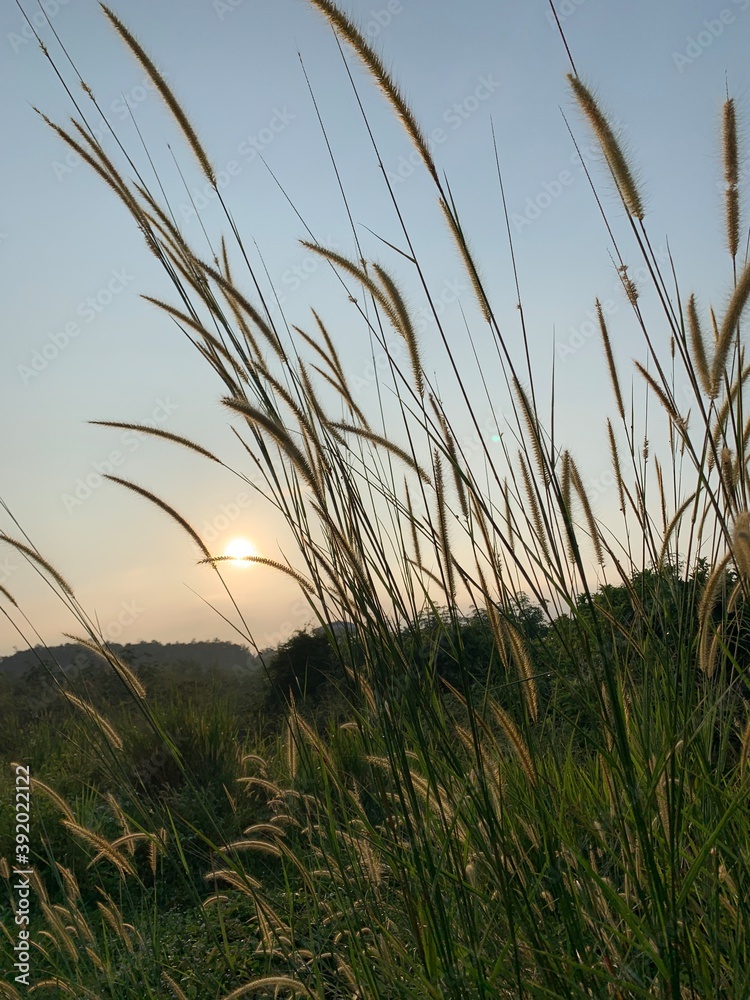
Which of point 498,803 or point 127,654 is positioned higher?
point 127,654

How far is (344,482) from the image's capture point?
5.39 ft

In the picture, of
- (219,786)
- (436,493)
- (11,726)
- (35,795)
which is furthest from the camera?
(11,726)

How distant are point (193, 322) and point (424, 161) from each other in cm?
55

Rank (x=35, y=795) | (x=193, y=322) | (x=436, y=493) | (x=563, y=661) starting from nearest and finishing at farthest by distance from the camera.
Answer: (x=193, y=322) → (x=436, y=493) → (x=563, y=661) → (x=35, y=795)

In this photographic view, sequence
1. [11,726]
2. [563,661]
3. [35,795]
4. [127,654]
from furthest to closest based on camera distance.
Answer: [127,654] < [11,726] < [35,795] < [563,661]

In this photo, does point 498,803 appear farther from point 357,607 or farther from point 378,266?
point 378,266

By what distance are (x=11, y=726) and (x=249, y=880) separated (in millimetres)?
6158

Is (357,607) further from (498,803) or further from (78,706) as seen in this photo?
(78,706)

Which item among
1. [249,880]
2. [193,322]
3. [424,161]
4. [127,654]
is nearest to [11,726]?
[127,654]

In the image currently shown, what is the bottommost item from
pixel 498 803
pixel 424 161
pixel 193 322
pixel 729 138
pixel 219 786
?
pixel 219 786

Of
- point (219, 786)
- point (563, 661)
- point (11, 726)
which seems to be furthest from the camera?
point (11, 726)

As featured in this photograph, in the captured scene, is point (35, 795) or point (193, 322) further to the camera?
point (35, 795)

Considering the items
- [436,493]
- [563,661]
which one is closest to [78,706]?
[436,493]

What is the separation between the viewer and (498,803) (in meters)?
1.65
